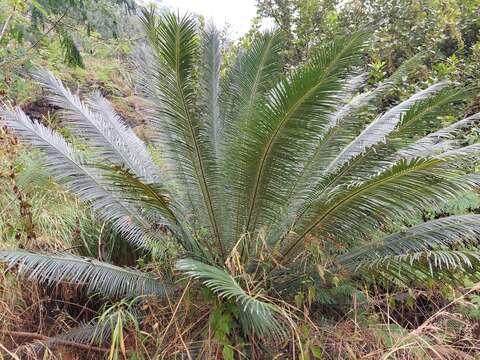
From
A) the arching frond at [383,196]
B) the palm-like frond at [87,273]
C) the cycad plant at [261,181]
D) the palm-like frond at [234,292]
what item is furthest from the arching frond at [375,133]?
the palm-like frond at [87,273]

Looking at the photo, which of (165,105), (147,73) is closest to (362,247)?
(165,105)

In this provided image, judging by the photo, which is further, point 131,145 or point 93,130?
point 131,145

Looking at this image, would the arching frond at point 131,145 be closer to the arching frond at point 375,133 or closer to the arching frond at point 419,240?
the arching frond at point 375,133

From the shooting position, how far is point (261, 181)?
2348 millimetres

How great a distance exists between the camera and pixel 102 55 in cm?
882

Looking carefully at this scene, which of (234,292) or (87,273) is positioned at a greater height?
(234,292)

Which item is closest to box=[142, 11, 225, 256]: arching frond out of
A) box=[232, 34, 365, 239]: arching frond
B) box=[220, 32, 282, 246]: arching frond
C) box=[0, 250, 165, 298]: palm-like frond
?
box=[220, 32, 282, 246]: arching frond

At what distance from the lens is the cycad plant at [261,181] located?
6.67ft

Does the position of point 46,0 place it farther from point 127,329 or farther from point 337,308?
point 337,308

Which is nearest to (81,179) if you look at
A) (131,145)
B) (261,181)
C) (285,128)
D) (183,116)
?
(131,145)

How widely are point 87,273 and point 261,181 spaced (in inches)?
45.9

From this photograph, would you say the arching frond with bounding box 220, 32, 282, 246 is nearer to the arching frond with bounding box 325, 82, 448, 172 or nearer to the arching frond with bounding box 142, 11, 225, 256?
the arching frond with bounding box 142, 11, 225, 256

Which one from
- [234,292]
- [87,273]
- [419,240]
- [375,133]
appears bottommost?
[419,240]

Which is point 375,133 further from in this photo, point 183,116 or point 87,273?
point 87,273
